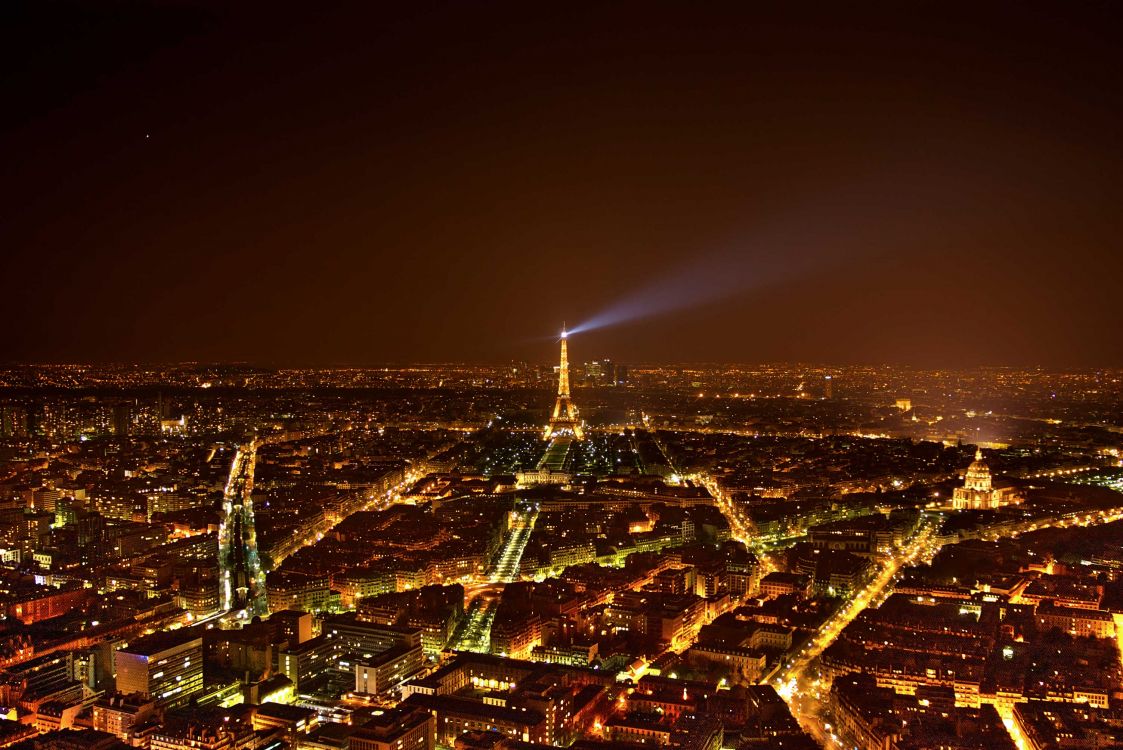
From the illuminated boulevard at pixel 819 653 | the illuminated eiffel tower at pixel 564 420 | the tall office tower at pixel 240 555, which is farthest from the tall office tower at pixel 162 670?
the illuminated eiffel tower at pixel 564 420

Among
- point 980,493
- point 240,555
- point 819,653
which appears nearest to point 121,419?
point 240,555

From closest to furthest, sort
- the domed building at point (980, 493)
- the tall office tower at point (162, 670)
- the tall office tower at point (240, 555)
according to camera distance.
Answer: the tall office tower at point (162, 670)
the tall office tower at point (240, 555)
the domed building at point (980, 493)

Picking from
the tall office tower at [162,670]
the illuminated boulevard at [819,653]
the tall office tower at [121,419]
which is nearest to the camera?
the illuminated boulevard at [819,653]

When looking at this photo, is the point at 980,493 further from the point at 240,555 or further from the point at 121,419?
the point at 121,419

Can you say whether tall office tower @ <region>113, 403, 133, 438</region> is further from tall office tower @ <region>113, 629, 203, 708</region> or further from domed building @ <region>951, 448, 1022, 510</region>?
domed building @ <region>951, 448, 1022, 510</region>

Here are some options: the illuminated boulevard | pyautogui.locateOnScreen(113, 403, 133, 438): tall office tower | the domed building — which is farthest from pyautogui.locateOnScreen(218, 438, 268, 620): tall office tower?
the domed building

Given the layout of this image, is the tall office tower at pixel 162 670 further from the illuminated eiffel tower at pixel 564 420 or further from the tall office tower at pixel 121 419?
the tall office tower at pixel 121 419

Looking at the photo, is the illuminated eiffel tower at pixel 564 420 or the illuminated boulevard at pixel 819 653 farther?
the illuminated eiffel tower at pixel 564 420

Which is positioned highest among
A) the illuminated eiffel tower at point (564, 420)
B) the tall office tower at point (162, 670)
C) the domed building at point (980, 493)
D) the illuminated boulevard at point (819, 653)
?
the illuminated eiffel tower at point (564, 420)

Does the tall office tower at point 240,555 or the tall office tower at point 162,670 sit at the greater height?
the tall office tower at point 240,555
